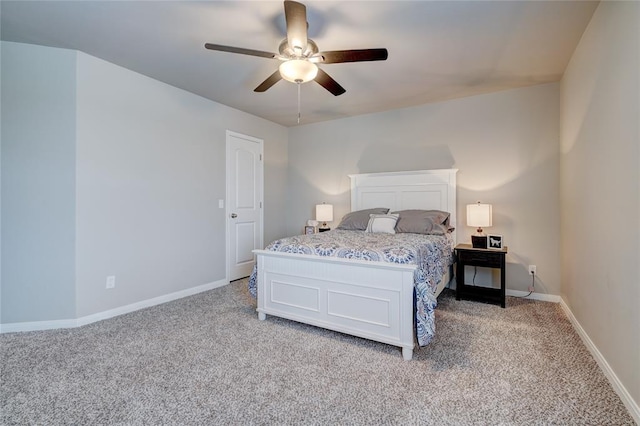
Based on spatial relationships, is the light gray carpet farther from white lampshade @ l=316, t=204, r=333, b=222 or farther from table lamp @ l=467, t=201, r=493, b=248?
white lampshade @ l=316, t=204, r=333, b=222

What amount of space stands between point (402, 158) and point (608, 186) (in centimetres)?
246

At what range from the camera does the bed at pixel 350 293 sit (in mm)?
2064

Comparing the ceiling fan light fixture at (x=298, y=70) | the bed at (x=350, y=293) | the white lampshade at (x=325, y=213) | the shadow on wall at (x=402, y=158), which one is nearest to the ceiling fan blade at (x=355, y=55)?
the ceiling fan light fixture at (x=298, y=70)

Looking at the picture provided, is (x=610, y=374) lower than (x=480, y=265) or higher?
lower

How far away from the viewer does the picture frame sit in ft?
10.5

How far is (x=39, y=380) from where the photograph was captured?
71.7 inches

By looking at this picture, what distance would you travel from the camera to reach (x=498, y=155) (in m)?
3.54

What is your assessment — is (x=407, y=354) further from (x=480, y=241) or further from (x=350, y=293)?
(x=480, y=241)

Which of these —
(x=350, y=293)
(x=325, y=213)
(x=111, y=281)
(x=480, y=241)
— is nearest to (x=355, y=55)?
(x=350, y=293)

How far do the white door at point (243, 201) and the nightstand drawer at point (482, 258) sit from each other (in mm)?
2881

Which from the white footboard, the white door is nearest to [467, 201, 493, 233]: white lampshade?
the white footboard

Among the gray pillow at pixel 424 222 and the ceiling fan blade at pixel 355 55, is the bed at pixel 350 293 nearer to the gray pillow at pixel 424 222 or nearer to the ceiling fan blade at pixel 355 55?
the gray pillow at pixel 424 222

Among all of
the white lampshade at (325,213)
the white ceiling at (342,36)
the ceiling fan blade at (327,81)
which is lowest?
the white lampshade at (325,213)

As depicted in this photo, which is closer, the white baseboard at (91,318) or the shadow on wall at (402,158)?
the white baseboard at (91,318)
